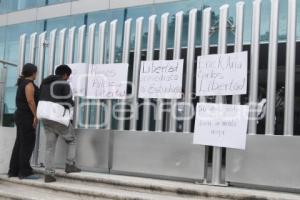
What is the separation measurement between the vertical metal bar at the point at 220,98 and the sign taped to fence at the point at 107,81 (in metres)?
1.44

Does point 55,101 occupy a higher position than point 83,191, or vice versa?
point 55,101

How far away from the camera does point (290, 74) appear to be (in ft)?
17.0

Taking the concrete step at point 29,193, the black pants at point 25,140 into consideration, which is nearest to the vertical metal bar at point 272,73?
the concrete step at point 29,193

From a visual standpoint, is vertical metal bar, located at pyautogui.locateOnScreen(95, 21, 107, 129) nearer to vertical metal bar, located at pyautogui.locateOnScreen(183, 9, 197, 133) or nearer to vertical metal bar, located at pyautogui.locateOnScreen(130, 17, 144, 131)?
vertical metal bar, located at pyautogui.locateOnScreen(130, 17, 144, 131)

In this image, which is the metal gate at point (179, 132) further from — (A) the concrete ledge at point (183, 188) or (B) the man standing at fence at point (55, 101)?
(B) the man standing at fence at point (55, 101)

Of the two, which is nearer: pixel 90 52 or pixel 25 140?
pixel 25 140

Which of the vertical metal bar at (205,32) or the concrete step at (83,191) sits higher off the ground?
the vertical metal bar at (205,32)

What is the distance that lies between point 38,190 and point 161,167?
1636 millimetres

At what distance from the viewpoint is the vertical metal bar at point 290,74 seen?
5.16m

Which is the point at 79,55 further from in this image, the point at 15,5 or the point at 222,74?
the point at 15,5

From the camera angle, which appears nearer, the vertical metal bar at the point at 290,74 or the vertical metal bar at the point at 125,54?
the vertical metal bar at the point at 290,74

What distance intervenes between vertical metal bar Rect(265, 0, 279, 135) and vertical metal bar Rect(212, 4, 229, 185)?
1.87ft

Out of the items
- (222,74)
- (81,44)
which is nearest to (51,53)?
(81,44)

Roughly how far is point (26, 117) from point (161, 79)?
2010 mm
